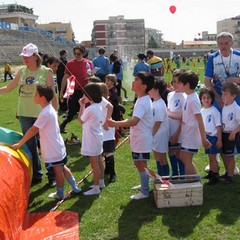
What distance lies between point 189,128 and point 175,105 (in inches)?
17.5

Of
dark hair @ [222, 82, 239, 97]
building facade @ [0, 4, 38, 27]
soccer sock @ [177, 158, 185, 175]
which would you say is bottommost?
soccer sock @ [177, 158, 185, 175]

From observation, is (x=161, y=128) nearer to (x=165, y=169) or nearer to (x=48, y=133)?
(x=165, y=169)

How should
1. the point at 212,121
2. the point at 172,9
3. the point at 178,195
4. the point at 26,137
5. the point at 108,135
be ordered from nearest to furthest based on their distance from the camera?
the point at 178,195 < the point at 26,137 < the point at 212,121 < the point at 108,135 < the point at 172,9

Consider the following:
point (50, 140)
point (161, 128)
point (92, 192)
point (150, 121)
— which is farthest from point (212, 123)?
point (50, 140)

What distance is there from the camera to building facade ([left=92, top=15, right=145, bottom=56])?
368ft

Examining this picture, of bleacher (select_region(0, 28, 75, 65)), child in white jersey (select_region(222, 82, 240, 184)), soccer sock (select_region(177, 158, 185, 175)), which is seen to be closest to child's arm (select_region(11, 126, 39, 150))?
soccer sock (select_region(177, 158, 185, 175))

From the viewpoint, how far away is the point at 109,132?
17.8 feet

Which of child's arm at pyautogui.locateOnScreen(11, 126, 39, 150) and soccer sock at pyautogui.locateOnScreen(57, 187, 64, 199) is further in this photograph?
soccer sock at pyautogui.locateOnScreen(57, 187, 64, 199)

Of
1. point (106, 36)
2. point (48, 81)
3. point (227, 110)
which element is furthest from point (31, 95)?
point (106, 36)

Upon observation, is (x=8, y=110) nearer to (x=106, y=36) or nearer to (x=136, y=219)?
(x=136, y=219)

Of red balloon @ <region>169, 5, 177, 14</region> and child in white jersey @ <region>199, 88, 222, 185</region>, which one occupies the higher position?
red balloon @ <region>169, 5, 177, 14</region>

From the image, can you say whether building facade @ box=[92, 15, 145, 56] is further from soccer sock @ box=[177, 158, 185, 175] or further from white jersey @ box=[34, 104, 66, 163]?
white jersey @ box=[34, 104, 66, 163]

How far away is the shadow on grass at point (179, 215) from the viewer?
3.92 metres

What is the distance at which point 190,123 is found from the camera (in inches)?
179
